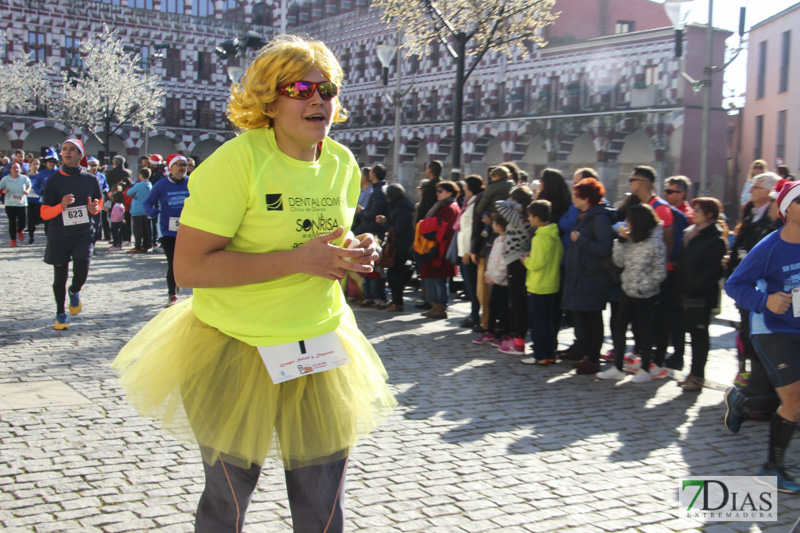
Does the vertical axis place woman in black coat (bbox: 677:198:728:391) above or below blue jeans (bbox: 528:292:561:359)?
above

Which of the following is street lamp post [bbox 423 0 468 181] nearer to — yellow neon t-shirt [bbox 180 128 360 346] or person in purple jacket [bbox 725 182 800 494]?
person in purple jacket [bbox 725 182 800 494]

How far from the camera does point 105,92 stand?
5138cm

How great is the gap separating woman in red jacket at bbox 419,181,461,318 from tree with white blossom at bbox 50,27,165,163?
41621mm

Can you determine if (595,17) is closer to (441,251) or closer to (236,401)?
(441,251)

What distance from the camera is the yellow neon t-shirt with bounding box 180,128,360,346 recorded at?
105 inches

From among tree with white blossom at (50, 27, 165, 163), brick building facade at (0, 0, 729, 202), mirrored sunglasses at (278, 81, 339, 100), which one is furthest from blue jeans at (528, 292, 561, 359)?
tree with white blossom at (50, 27, 165, 163)

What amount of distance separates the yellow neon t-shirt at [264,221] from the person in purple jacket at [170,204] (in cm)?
871

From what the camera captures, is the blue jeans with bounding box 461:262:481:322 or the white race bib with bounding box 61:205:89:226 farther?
the blue jeans with bounding box 461:262:481:322

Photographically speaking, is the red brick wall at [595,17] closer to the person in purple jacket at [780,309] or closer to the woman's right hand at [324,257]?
the person in purple jacket at [780,309]

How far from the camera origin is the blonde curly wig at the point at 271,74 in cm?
279

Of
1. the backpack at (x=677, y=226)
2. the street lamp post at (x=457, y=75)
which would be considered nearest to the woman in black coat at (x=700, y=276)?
the backpack at (x=677, y=226)

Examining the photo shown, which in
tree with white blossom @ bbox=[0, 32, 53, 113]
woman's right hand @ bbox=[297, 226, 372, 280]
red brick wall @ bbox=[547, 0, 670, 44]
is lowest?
woman's right hand @ bbox=[297, 226, 372, 280]

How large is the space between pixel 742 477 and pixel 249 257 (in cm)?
383

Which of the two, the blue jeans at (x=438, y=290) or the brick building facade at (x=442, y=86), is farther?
the brick building facade at (x=442, y=86)
